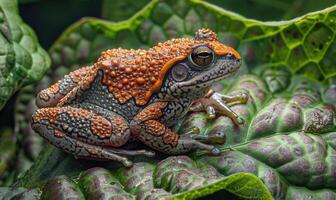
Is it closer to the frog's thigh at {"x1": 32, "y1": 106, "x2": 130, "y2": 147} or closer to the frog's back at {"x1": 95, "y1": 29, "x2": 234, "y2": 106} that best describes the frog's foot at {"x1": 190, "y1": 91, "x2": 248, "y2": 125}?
the frog's back at {"x1": 95, "y1": 29, "x2": 234, "y2": 106}

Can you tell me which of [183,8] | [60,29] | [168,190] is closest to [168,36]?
[183,8]

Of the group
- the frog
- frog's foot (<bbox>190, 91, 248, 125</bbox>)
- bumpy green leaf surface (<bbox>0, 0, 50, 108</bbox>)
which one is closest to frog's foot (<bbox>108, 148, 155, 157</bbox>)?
the frog

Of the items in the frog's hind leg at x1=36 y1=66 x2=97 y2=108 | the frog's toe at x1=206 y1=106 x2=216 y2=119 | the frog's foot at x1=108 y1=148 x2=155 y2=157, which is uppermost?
the frog's toe at x1=206 y1=106 x2=216 y2=119

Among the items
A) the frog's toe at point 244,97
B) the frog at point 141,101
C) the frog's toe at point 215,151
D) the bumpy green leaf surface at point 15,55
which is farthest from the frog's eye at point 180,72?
the bumpy green leaf surface at point 15,55

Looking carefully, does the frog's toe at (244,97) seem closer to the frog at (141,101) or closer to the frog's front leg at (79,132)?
the frog at (141,101)

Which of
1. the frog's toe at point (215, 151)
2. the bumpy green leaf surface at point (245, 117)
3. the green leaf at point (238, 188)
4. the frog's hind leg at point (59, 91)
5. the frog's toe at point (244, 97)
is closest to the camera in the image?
the green leaf at point (238, 188)

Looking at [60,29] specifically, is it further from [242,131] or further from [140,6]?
[242,131]

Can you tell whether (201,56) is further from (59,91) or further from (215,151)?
(59,91)
